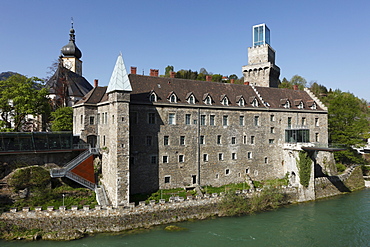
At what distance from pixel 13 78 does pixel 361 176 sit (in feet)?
170

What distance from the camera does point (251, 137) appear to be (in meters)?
38.2

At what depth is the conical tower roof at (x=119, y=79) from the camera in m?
28.7

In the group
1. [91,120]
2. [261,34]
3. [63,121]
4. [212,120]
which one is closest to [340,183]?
[212,120]

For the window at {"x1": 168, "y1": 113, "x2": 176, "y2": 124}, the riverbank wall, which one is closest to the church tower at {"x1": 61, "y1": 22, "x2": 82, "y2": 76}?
the window at {"x1": 168, "y1": 113, "x2": 176, "y2": 124}

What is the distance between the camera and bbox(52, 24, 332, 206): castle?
29297 millimetres

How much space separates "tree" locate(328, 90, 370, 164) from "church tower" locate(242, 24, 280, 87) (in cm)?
1098

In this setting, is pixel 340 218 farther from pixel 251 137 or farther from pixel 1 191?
pixel 1 191

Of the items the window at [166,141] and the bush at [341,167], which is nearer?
the window at [166,141]

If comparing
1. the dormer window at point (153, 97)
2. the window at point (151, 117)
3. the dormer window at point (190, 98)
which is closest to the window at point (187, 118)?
the dormer window at point (190, 98)

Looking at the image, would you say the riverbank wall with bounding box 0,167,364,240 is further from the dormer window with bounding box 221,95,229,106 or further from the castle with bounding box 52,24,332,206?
the dormer window with bounding box 221,95,229,106

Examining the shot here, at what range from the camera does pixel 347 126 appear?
45500 mm

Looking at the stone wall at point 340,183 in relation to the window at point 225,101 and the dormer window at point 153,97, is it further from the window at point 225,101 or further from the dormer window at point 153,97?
the dormer window at point 153,97

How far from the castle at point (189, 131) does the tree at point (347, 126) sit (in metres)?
4.21

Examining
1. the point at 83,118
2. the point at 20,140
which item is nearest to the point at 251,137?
the point at 83,118
